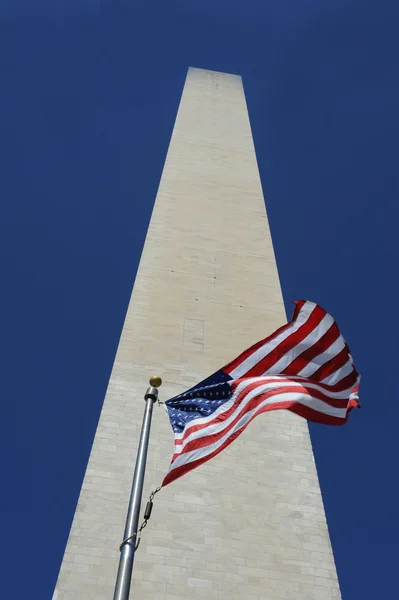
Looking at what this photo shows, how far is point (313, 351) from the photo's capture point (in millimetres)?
8586

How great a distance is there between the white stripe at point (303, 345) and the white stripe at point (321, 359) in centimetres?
18

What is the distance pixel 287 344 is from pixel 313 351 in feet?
1.19

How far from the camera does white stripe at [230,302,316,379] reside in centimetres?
827

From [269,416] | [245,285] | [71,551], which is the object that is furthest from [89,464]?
[245,285]

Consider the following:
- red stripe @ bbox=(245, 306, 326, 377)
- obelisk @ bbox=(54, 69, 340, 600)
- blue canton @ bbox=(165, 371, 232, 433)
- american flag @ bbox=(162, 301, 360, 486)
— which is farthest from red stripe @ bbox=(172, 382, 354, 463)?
obelisk @ bbox=(54, 69, 340, 600)

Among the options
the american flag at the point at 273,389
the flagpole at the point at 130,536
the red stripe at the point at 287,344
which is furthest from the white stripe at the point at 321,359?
the flagpole at the point at 130,536

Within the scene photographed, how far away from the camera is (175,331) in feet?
48.0

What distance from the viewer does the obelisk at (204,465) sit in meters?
9.98

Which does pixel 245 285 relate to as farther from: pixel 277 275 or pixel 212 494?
pixel 212 494

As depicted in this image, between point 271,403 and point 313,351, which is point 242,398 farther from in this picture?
point 313,351

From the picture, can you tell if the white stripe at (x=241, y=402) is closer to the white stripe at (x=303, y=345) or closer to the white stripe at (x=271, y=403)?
the white stripe at (x=271, y=403)

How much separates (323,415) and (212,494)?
3.98 m

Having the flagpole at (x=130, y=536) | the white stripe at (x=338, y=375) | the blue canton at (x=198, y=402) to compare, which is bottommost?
the flagpole at (x=130, y=536)

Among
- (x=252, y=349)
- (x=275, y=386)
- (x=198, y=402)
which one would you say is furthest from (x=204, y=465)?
(x=198, y=402)
